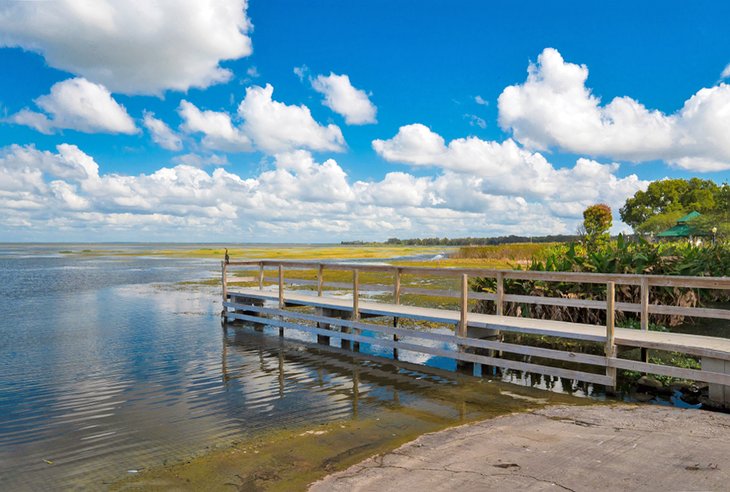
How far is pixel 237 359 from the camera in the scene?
11.8 m

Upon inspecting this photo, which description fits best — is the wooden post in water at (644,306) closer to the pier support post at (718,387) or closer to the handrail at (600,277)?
the handrail at (600,277)

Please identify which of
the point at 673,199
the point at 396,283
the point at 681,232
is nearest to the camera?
the point at 396,283

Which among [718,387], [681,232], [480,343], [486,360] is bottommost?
[486,360]

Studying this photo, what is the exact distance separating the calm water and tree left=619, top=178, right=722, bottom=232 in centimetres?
7840

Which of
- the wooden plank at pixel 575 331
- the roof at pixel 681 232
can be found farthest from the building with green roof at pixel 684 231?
the wooden plank at pixel 575 331

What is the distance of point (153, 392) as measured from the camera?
909 cm

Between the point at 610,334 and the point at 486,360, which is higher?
the point at 610,334

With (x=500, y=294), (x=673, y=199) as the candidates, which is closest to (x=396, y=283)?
(x=500, y=294)

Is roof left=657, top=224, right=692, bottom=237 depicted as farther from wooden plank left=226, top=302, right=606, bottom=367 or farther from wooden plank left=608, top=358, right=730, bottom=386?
wooden plank left=608, top=358, right=730, bottom=386

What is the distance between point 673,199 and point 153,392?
9009 centimetres

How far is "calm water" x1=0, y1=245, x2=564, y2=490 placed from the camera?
6.39 meters

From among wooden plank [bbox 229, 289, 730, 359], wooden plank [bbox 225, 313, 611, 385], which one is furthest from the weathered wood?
wooden plank [bbox 225, 313, 611, 385]

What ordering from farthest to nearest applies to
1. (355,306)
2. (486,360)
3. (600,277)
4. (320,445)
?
(355,306) < (486,360) < (600,277) < (320,445)

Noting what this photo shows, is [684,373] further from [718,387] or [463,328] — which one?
[463,328]
